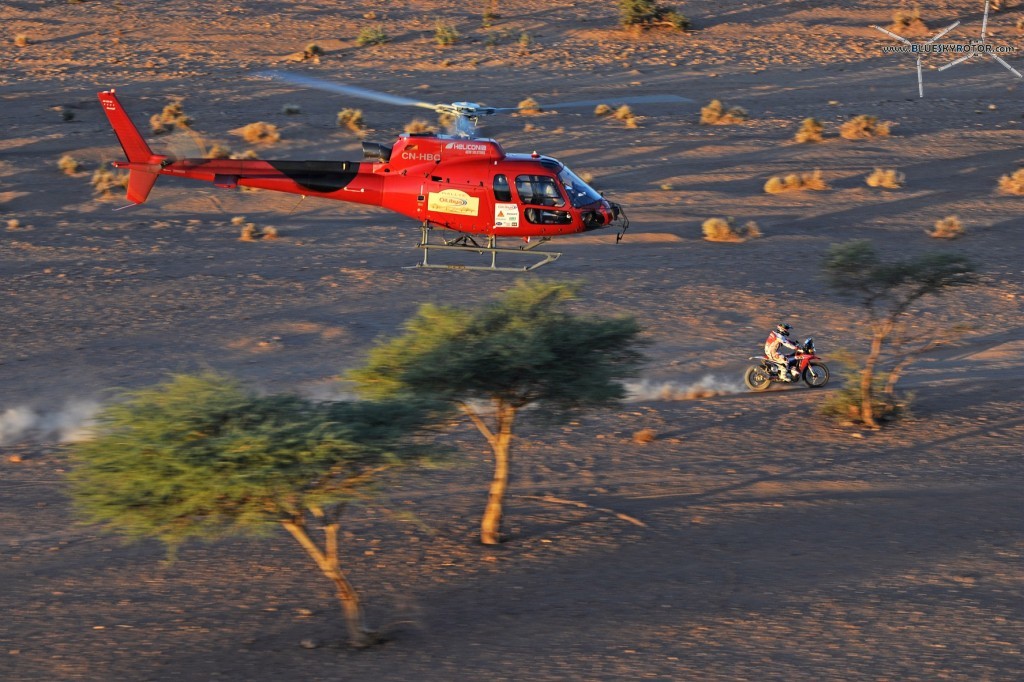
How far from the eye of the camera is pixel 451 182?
867 inches

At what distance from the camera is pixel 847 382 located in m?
23.2

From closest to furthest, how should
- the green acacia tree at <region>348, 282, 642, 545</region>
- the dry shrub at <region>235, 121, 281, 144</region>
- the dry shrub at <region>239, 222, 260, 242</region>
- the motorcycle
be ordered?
the green acacia tree at <region>348, 282, 642, 545</region>, the motorcycle, the dry shrub at <region>239, 222, 260, 242</region>, the dry shrub at <region>235, 121, 281, 144</region>

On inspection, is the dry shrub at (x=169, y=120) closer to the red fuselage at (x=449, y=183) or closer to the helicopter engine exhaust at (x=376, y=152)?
the red fuselage at (x=449, y=183)

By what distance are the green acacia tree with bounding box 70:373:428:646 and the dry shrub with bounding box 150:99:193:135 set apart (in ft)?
93.9

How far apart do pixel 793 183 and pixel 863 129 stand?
224 inches

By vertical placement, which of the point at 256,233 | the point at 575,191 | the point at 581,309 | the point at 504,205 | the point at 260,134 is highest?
the point at 260,134

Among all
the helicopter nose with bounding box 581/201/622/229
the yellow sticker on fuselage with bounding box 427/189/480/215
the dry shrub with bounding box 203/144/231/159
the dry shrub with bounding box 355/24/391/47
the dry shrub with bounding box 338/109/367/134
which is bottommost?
the helicopter nose with bounding box 581/201/622/229

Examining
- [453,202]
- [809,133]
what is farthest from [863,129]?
[453,202]

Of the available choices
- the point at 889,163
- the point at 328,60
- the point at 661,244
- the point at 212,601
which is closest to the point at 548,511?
the point at 212,601

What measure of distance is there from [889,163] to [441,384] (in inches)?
1029

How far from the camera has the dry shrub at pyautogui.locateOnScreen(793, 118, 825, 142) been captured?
39.0 meters

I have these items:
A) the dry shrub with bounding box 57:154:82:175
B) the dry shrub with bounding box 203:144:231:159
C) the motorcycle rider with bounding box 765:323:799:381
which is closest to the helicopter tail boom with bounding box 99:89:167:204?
the motorcycle rider with bounding box 765:323:799:381

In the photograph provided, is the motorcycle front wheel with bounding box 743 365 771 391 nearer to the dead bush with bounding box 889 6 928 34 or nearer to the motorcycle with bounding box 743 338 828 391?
the motorcycle with bounding box 743 338 828 391

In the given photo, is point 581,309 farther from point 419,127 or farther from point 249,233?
point 419,127
